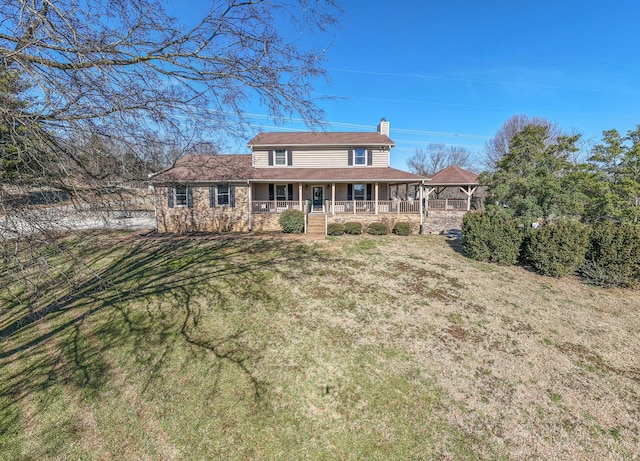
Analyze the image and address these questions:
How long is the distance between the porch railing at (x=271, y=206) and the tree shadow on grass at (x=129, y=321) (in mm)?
6101

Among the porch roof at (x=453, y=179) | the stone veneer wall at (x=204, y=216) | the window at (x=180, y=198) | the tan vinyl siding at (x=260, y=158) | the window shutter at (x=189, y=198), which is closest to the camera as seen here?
the window shutter at (x=189, y=198)

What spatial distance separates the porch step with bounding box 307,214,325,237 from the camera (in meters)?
14.6

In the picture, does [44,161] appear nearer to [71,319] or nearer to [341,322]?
[71,319]

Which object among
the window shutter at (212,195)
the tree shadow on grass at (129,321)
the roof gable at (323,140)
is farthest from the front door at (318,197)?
the tree shadow on grass at (129,321)

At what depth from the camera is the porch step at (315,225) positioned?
14570 mm

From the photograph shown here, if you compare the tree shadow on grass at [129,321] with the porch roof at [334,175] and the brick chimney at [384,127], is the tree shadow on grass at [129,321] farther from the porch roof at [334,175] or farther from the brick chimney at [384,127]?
the brick chimney at [384,127]

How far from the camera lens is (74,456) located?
9.57 ft

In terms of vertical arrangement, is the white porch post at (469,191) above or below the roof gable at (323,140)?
below

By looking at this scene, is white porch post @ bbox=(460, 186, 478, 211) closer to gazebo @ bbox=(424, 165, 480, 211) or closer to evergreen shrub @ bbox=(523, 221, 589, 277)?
gazebo @ bbox=(424, 165, 480, 211)

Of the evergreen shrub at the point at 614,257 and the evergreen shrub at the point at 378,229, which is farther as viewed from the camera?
the evergreen shrub at the point at 378,229

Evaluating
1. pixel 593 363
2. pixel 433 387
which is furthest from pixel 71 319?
pixel 593 363

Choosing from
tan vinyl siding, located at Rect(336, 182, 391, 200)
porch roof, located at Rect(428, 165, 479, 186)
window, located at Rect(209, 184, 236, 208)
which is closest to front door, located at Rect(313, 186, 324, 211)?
tan vinyl siding, located at Rect(336, 182, 391, 200)

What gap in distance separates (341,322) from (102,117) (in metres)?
5.06

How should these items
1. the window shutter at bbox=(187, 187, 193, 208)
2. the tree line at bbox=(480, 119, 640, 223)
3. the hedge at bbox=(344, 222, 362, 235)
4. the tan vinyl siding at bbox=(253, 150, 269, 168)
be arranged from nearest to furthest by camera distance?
the tree line at bbox=(480, 119, 640, 223)
the hedge at bbox=(344, 222, 362, 235)
the window shutter at bbox=(187, 187, 193, 208)
the tan vinyl siding at bbox=(253, 150, 269, 168)
